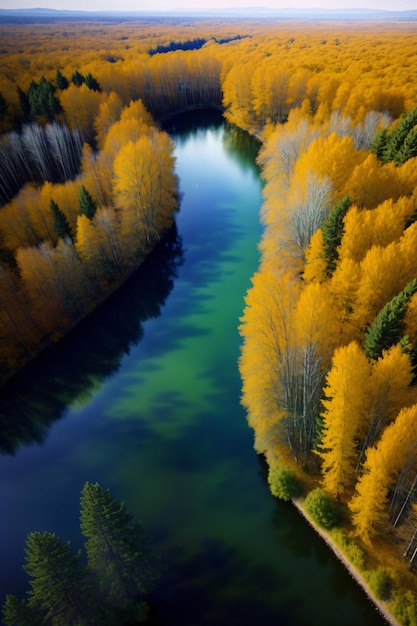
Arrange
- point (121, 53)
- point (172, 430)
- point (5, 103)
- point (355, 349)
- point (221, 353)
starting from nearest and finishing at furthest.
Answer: point (355, 349) < point (172, 430) < point (221, 353) < point (5, 103) < point (121, 53)

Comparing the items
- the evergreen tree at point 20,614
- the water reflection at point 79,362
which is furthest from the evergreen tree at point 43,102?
the evergreen tree at point 20,614

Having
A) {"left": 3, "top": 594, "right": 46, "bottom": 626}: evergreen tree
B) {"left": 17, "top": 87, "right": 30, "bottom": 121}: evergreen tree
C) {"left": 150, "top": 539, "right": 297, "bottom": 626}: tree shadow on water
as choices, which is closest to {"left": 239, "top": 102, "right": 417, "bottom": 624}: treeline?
{"left": 150, "top": 539, "right": 297, "bottom": 626}: tree shadow on water

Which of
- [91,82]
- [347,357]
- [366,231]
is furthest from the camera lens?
[91,82]

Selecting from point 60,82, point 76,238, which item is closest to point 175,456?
point 76,238

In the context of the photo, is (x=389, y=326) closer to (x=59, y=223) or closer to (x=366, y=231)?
(x=366, y=231)

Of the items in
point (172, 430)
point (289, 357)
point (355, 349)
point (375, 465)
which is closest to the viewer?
point (375, 465)

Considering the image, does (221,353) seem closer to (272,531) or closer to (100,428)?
(100,428)

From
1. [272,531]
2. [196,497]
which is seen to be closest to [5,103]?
[196,497]
